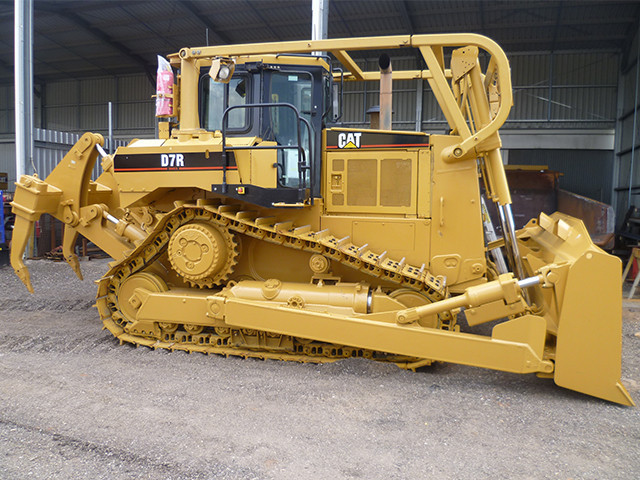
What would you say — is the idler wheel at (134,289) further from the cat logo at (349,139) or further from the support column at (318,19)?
the support column at (318,19)

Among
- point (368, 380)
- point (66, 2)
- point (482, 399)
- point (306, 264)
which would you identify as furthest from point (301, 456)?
point (66, 2)

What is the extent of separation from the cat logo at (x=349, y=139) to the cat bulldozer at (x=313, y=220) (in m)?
0.01

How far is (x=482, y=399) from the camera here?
4.38 meters

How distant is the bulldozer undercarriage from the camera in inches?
197

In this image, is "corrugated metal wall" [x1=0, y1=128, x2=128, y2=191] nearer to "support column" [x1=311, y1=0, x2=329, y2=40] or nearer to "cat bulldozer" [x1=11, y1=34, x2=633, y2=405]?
"support column" [x1=311, y1=0, x2=329, y2=40]

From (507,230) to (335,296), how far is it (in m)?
1.81

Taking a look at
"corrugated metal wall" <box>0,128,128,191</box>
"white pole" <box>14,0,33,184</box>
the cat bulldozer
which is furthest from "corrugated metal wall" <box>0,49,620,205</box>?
the cat bulldozer

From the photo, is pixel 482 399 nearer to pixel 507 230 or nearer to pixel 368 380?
pixel 368 380

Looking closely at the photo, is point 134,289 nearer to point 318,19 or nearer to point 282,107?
point 282,107

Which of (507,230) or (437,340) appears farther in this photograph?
(507,230)

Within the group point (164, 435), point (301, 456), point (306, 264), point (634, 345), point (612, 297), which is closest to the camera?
point (301, 456)

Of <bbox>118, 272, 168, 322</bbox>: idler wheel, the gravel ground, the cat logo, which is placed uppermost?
the cat logo

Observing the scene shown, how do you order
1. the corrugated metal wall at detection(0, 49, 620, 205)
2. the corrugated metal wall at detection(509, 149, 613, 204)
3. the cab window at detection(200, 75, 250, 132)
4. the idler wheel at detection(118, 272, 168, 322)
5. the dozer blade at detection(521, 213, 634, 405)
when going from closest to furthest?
the dozer blade at detection(521, 213, 634, 405), the cab window at detection(200, 75, 250, 132), the idler wheel at detection(118, 272, 168, 322), the corrugated metal wall at detection(0, 49, 620, 205), the corrugated metal wall at detection(509, 149, 613, 204)

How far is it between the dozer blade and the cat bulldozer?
188 millimetres
